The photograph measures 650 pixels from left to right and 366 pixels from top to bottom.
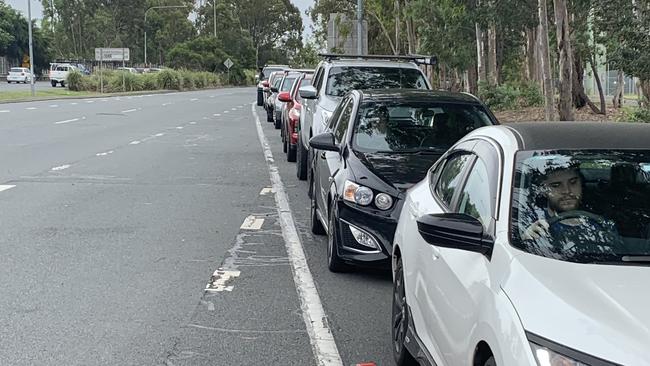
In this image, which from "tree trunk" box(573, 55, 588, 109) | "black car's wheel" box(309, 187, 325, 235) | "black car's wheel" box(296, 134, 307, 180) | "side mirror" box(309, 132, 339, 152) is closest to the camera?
"side mirror" box(309, 132, 339, 152)

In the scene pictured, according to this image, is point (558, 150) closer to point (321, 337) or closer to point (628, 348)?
point (628, 348)

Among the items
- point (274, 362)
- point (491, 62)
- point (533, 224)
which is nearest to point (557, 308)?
point (533, 224)

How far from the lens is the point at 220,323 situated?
18.4 ft

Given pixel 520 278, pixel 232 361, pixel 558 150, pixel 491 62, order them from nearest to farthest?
1. pixel 520 278
2. pixel 558 150
3. pixel 232 361
4. pixel 491 62

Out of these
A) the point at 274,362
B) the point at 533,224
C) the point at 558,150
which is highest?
the point at 558,150

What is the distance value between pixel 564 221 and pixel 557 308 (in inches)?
33.5

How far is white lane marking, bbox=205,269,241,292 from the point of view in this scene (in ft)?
21.2

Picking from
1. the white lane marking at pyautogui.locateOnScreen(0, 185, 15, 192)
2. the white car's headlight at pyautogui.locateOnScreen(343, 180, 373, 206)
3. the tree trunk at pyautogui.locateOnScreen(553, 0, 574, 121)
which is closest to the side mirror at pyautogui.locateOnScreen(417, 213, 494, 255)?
the white car's headlight at pyautogui.locateOnScreen(343, 180, 373, 206)

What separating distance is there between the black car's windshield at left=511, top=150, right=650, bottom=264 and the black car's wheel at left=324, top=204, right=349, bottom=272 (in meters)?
3.19

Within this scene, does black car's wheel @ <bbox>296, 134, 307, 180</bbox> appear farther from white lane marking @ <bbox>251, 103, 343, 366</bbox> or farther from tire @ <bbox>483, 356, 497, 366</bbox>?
tire @ <bbox>483, 356, 497, 366</bbox>

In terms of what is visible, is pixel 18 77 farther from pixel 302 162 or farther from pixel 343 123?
pixel 343 123

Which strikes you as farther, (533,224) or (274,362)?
(274,362)

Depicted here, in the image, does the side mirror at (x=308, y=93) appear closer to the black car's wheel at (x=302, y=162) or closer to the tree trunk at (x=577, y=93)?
the black car's wheel at (x=302, y=162)

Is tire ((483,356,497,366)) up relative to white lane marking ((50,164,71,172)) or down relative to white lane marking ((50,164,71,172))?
up
